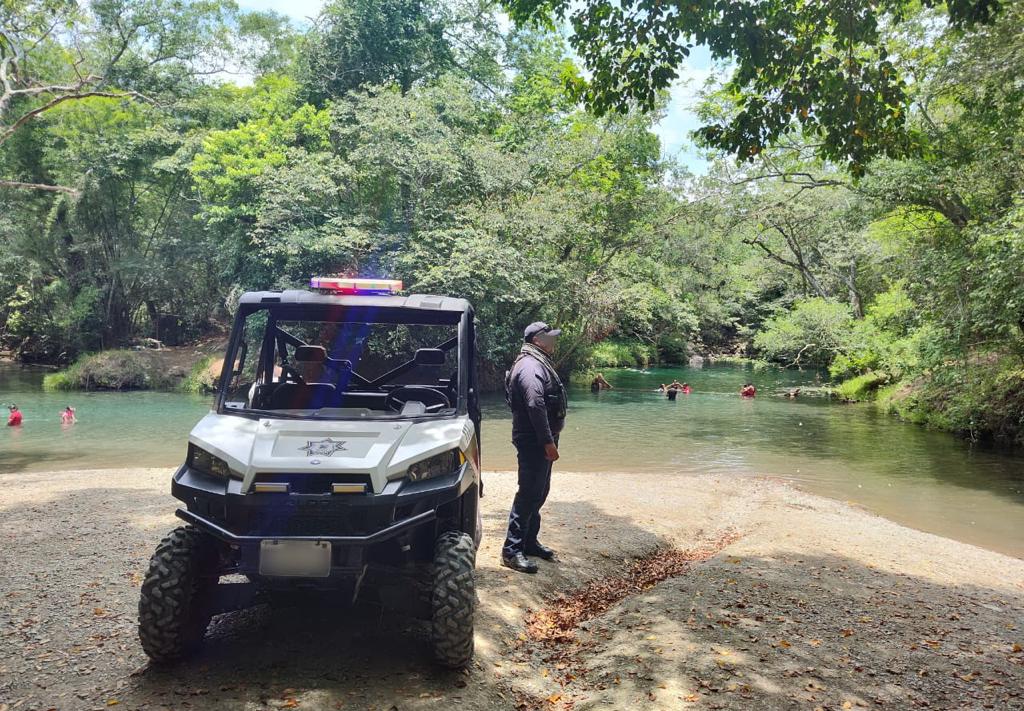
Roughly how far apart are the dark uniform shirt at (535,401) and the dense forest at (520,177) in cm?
377

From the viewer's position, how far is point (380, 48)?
35719 millimetres

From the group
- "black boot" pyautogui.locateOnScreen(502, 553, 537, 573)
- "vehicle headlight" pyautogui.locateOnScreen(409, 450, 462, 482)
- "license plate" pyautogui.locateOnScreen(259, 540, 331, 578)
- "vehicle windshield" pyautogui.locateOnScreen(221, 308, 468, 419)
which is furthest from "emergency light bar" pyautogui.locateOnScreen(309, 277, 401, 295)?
"black boot" pyautogui.locateOnScreen(502, 553, 537, 573)

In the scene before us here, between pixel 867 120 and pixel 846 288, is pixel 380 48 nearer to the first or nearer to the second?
pixel 846 288

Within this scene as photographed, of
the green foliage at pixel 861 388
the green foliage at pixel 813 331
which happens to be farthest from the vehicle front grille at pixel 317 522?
the green foliage at pixel 813 331

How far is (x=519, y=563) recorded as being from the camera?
6594mm

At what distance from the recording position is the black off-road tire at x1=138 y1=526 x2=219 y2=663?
405cm

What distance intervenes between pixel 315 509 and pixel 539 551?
12.0 ft

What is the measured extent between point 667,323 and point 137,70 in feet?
111

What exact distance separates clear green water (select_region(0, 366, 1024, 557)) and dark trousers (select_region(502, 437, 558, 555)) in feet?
18.8

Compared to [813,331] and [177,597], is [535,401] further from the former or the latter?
[813,331]

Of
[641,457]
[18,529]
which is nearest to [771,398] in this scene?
[641,457]

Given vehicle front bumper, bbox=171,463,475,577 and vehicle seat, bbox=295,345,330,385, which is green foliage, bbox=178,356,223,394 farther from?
vehicle front bumper, bbox=171,463,475,577

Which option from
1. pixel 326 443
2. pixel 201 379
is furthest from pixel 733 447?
pixel 201 379

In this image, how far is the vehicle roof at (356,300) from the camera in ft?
16.5
